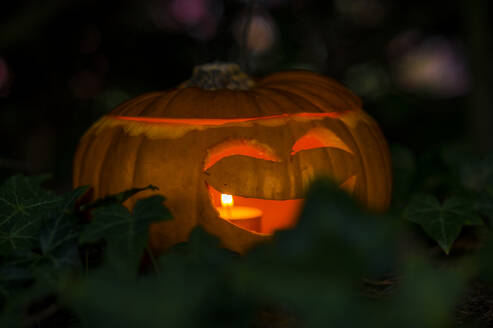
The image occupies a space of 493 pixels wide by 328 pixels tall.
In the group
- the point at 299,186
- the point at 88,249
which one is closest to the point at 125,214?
the point at 88,249

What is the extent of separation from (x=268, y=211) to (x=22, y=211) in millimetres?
711

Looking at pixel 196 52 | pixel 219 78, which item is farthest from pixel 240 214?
pixel 196 52

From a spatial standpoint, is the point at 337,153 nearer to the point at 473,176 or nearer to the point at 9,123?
the point at 473,176

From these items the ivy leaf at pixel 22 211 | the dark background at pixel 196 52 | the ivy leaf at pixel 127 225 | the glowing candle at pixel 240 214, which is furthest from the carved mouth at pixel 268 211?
the dark background at pixel 196 52

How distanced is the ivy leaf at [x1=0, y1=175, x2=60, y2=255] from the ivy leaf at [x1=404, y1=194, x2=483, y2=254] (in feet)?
3.42

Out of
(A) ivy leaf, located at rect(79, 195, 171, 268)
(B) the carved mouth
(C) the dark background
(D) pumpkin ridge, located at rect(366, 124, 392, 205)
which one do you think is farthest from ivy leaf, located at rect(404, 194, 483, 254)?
(C) the dark background

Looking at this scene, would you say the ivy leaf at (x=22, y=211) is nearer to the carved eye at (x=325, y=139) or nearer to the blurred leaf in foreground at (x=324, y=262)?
the carved eye at (x=325, y=139)

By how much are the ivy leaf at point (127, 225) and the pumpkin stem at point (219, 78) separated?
56 centimetres

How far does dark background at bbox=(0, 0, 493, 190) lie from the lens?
2.95m

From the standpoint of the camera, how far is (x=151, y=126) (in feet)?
4.42

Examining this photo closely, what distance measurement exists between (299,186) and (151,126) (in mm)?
434

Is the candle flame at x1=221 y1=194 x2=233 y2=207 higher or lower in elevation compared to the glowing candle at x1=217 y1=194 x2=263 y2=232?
higher

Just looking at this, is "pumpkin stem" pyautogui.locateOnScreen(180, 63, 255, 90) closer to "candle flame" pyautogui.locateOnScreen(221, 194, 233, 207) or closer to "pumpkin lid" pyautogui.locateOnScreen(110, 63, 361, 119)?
"pumpkin lid" pyautogui.locateOnScreen(110, 63, 361, 119)

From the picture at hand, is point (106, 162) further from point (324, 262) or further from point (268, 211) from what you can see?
point (324, 262)
